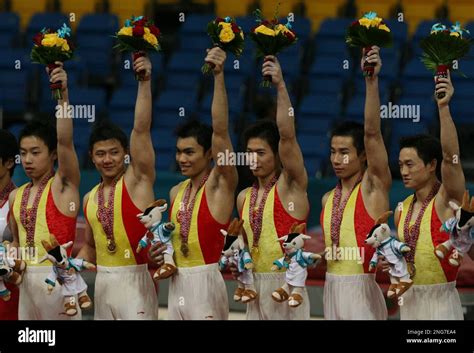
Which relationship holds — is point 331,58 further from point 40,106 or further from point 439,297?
point 439,297

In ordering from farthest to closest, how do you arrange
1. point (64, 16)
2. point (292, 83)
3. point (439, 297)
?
point (64, 16) → point (292, 83) → point (439, 297)

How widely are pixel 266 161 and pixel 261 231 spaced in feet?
1.57

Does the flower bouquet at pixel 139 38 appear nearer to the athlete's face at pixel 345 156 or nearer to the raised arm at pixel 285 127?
the raised arm at pixel 285 127

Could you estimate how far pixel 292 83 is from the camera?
16109 millimetres

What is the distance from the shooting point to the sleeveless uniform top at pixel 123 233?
11305mm

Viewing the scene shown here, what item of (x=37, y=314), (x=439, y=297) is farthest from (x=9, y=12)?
(x=439, y=297)

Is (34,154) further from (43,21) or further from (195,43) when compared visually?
(43,21)

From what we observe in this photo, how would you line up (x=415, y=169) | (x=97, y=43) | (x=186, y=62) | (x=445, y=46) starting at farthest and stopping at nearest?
(x=97, y=43)
(x=186, y=62)
(x=415, y=169)
(x=445, y=46)

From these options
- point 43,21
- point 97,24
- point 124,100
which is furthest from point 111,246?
point 43,21

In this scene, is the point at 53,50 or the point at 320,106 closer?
the point at 53,50

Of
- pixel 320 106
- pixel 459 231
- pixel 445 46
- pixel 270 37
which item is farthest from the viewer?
pixel 320 106

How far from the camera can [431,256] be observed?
1069cm

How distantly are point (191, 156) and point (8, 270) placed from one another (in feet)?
4.81

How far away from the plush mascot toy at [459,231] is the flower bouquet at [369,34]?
1.07m
